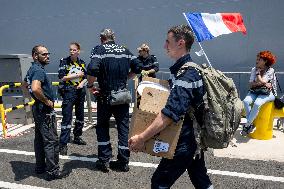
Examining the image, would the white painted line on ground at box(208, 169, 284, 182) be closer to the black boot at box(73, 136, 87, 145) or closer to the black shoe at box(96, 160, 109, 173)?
the black shoe at box(96, 160, 109, 173)

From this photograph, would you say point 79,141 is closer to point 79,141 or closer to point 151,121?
point 79,141

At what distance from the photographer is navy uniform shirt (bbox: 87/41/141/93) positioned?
434cm

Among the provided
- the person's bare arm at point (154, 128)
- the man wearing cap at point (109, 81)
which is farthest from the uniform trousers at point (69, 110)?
the person's bare arm at point (154, 128)

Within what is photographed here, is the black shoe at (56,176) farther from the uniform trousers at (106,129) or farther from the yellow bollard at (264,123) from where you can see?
the yellow bollard at (264,123)

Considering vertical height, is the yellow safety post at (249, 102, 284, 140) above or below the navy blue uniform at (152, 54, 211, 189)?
below

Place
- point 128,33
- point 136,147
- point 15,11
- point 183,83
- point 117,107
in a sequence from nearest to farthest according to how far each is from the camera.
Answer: point 183,83, point 136,147, point 117,107, point 128,33, point 15,11

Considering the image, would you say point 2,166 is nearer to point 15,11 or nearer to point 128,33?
point 128,33

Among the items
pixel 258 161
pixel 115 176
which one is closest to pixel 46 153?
pixel 115 176

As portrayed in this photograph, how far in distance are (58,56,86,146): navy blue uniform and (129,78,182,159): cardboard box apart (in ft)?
9.71

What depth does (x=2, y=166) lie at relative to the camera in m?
4.79

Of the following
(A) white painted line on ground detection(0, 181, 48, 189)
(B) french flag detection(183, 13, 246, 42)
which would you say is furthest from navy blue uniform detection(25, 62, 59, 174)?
(B) french flag detection(183, 13, 246, 42)

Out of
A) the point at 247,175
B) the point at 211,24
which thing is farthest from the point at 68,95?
the point at 247,175

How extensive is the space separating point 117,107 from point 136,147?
2.02 metres

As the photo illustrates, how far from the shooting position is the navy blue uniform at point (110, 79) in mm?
4355
